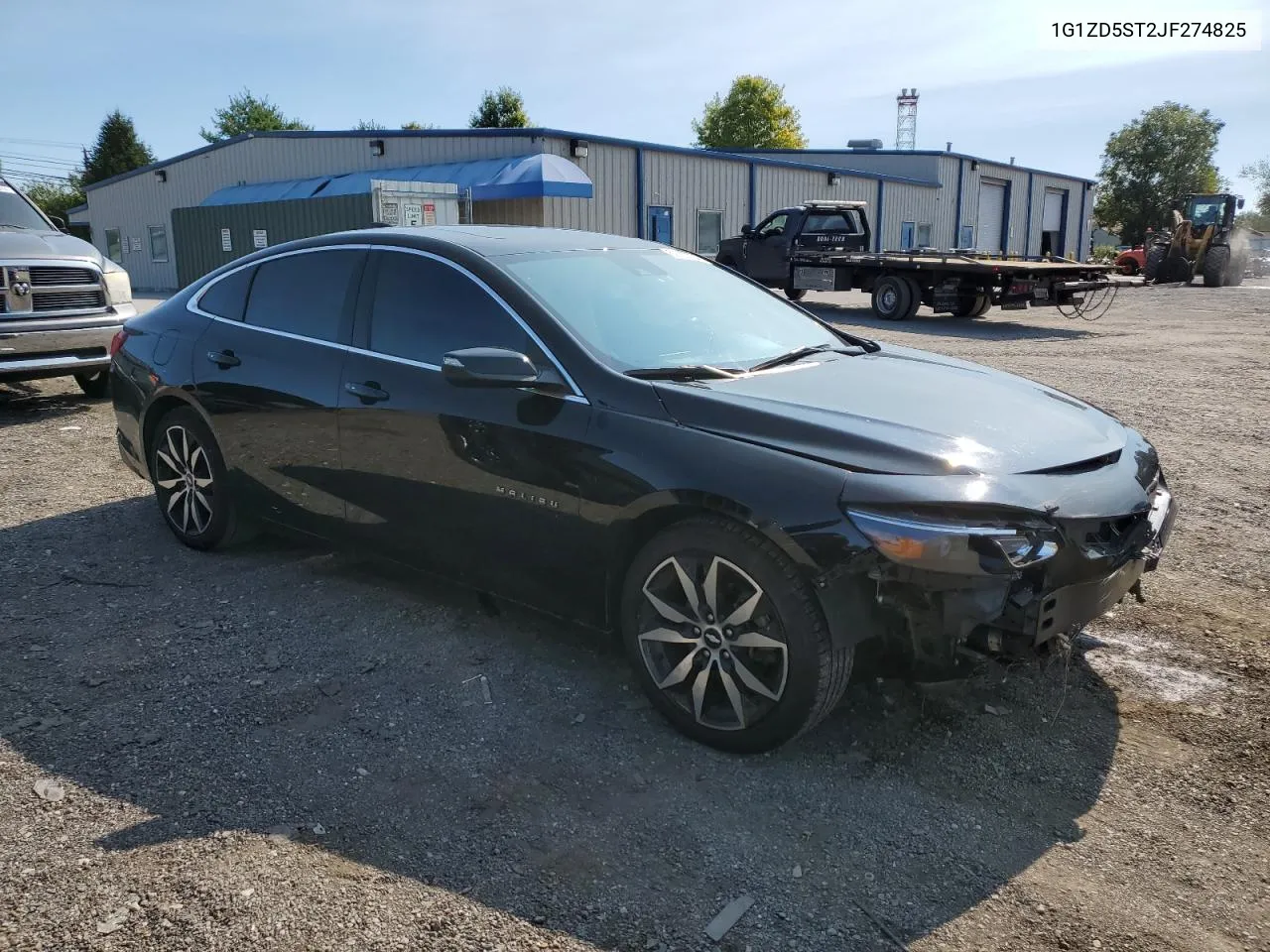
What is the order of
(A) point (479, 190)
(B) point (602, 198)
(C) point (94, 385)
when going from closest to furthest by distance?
1. (C) point (94, 385)
2. (A) point (479, 190)
3. (B) point (602, 198)

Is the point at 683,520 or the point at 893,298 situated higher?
the point at 893,298

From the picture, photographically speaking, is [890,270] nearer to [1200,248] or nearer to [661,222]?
[661,222]

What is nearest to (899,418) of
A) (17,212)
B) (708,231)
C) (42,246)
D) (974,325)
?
(42,246)

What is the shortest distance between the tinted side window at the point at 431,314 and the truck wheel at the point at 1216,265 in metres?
33.8

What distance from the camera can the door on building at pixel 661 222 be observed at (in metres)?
26.9

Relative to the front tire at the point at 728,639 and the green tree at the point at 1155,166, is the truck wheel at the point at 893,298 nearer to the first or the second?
the front tire at the point at 728,639

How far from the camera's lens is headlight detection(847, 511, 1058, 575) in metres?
2.71

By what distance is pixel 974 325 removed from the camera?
58.5 ft

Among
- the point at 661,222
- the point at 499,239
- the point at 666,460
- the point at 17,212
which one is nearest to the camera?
the point at 666,460

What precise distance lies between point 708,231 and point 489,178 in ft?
26.5

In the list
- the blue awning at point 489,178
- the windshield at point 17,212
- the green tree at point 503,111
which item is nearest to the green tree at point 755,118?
the green tree at point 503,111

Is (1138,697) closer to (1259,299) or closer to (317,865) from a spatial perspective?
(317,865)

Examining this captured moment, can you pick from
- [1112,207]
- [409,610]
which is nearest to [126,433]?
[409,610]

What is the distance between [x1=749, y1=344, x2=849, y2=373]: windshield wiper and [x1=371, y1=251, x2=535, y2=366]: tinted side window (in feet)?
2.85
